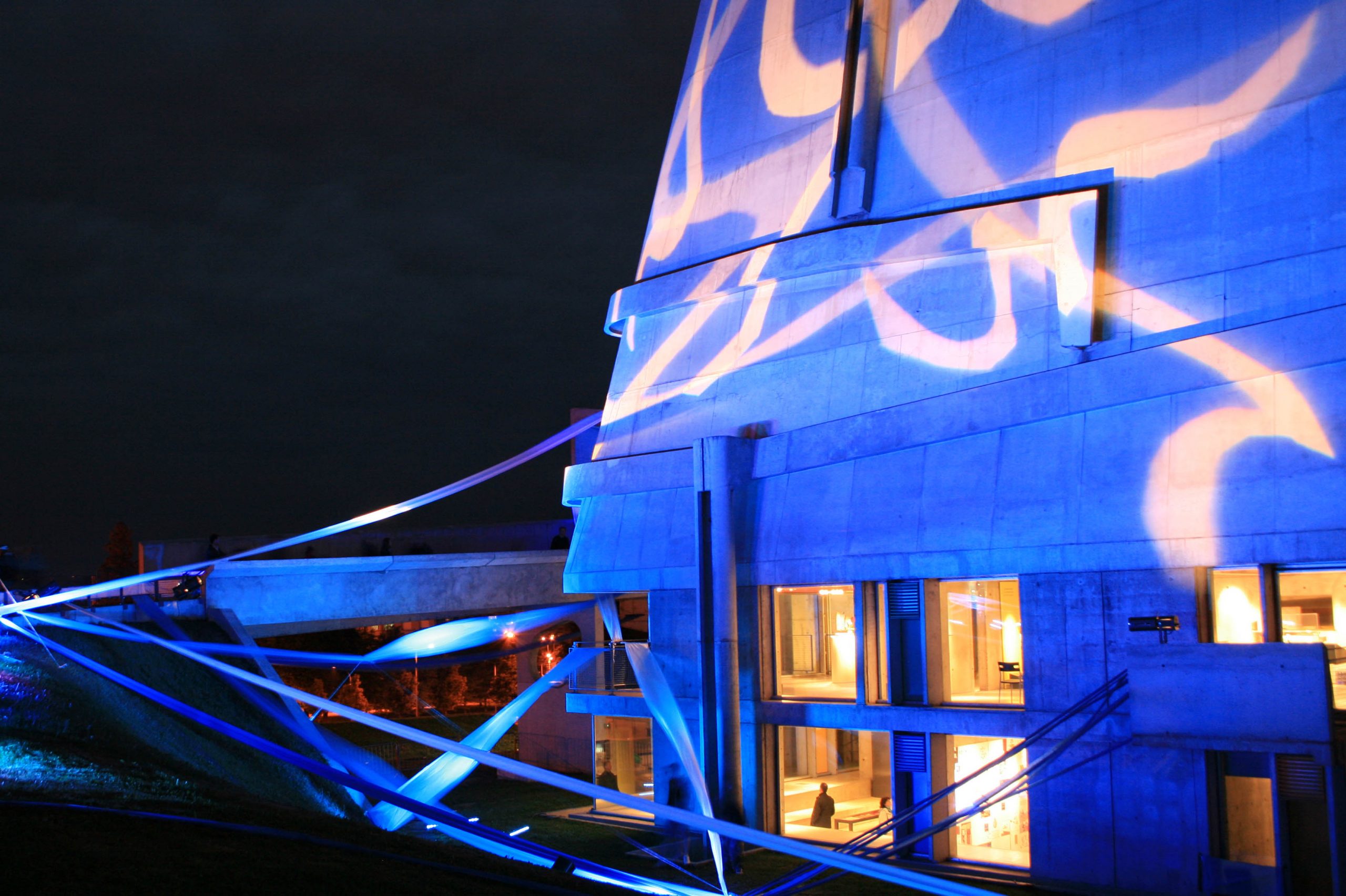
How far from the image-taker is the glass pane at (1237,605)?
1591 centimetres

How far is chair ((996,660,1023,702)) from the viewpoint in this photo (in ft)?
61.2

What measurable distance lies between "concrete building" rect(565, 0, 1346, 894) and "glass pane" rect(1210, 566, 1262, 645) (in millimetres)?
58

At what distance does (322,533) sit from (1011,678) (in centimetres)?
1266

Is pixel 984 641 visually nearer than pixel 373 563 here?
Yes

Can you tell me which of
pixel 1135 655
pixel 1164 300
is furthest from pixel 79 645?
pixel 1164 300

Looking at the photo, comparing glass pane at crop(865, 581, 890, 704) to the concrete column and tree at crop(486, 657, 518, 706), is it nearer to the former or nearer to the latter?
the concrete column

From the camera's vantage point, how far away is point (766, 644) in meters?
22.0

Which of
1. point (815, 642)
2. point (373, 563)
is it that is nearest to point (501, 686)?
point (373, 563)

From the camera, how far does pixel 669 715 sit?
856 inches

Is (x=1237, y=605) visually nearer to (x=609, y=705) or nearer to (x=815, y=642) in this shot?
(x=815, y=642)

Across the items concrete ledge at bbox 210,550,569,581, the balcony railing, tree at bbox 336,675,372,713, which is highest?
concrete ledge at bbox 210,550,569,581

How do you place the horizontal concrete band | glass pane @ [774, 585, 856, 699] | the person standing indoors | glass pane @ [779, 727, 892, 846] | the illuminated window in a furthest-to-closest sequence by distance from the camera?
glass pane @ [774, 585, 856, 699] < the person standing indoors < glass pane @ [779, 727, 892, 846] < the horizontal concrete band < the illuminated window

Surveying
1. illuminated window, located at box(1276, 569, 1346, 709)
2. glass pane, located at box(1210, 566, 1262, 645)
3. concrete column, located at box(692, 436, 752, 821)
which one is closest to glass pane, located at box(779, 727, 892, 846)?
concrete column, located at box(692, 436, 752, 821)

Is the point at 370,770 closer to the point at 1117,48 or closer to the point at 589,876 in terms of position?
the point at 589,876
